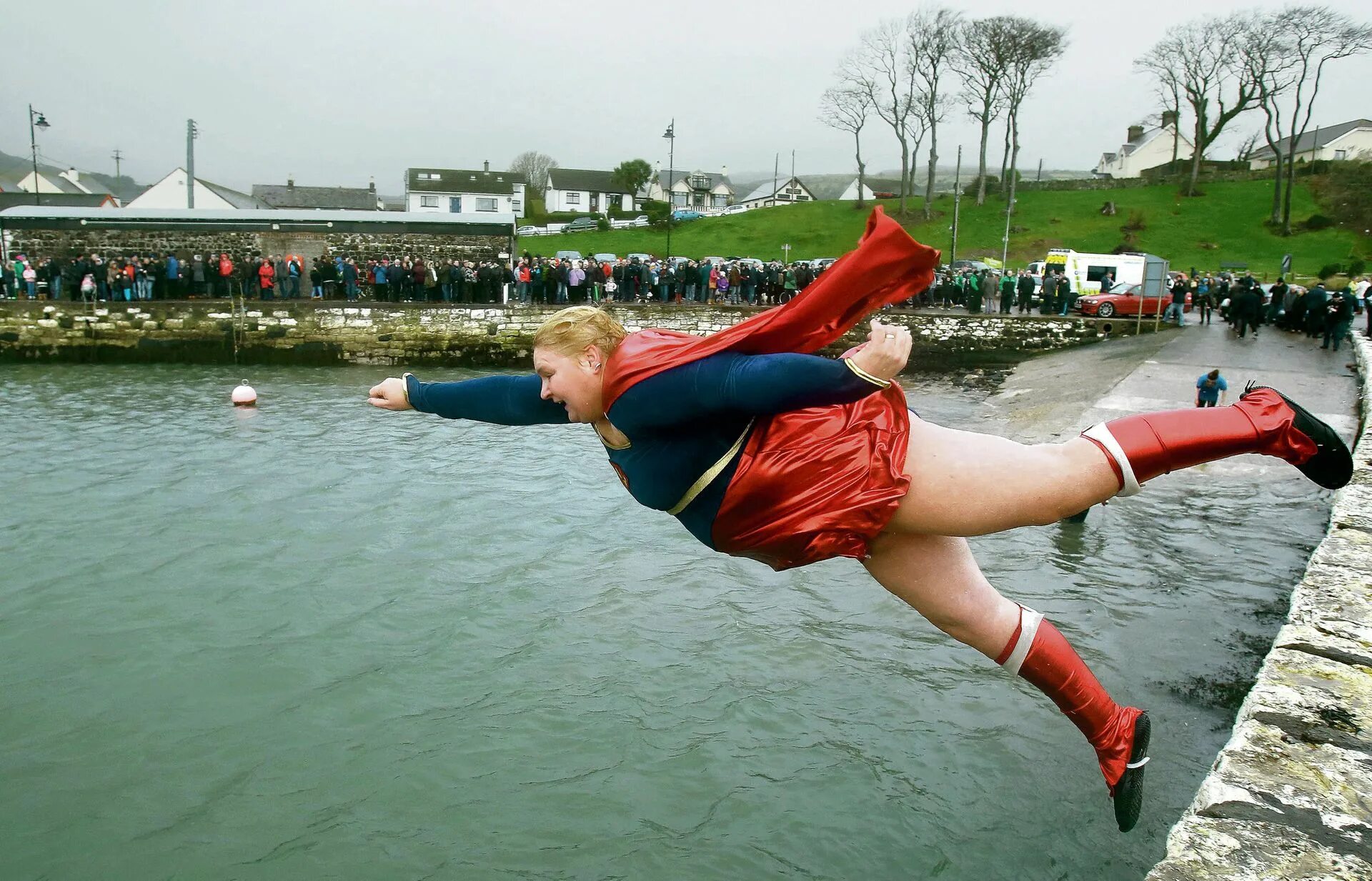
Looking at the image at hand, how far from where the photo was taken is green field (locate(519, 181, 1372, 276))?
55.8 meters

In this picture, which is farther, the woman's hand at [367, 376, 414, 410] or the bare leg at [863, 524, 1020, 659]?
the woman's hand at [367, 376, 414, 410]

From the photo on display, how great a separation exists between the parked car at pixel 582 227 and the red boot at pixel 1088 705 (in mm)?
70267

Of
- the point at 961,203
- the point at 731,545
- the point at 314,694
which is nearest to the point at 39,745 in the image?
the point at 314,694

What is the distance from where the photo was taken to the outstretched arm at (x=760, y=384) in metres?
2.77

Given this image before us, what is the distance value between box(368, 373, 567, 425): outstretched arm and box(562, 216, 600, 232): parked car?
69525 millimetres

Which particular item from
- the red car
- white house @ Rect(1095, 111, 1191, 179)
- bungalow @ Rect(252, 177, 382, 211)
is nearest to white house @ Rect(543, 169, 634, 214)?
bungalow @ Rect(252, 177, 382, 211)

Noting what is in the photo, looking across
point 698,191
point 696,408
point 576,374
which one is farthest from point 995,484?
point 698,191

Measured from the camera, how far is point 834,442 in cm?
318

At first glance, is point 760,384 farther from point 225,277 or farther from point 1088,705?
point 225,277

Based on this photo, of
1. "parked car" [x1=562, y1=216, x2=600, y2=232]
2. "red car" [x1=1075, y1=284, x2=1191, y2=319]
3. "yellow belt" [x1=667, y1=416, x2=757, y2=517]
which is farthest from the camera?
"parked car" [x1=562, y1=216, x2=600, y2=232]

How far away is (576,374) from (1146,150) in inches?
3998

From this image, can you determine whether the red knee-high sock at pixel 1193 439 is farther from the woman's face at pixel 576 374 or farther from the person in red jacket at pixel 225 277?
the person in red jacket at pixel 225 277

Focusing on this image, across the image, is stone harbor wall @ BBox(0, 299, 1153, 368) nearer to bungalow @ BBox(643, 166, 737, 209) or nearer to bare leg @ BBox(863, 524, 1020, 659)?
bare leg @ BBox(863, 524, 1020, 659)

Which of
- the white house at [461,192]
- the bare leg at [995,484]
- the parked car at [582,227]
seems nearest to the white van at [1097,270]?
the bare leg at [995,484]
